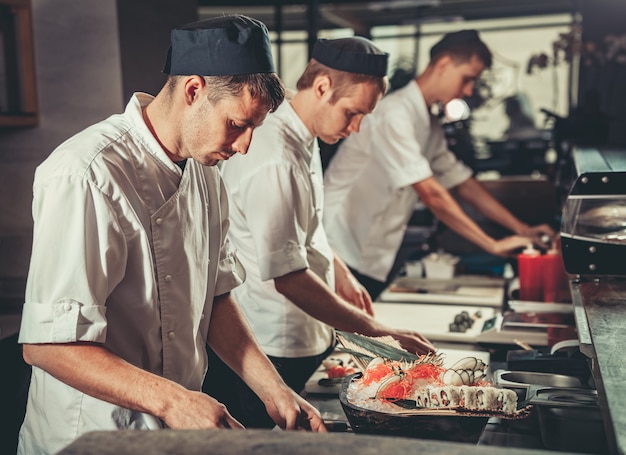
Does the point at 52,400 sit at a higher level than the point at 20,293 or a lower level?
higher

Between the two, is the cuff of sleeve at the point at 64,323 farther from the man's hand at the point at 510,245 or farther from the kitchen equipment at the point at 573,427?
the man's hand at the point at 510,245

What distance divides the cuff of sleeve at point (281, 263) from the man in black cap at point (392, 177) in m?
1.49

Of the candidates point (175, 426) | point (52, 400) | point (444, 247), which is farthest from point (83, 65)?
point (444, 247)

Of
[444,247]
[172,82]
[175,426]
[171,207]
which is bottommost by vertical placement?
[444,247]

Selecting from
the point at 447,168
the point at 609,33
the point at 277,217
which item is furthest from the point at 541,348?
the point at 609,33

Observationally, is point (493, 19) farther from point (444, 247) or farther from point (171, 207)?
point (171, 207)

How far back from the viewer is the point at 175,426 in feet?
4.60

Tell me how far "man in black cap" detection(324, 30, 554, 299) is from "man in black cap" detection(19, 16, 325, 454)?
2.00m

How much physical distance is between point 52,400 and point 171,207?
0.51 m

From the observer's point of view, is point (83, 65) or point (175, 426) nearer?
point (175, 426)

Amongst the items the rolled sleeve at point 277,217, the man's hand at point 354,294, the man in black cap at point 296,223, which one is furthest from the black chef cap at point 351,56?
the man's hand at point 354,294

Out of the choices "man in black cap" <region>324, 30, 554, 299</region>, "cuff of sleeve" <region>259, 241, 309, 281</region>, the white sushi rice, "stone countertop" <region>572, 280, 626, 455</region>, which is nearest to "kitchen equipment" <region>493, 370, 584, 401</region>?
"stone countertop" <region>572, 280, 626, 455</region>

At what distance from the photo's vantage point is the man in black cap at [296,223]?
235 centimetres

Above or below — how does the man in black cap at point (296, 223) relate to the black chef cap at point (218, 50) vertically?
below
